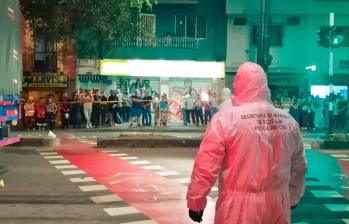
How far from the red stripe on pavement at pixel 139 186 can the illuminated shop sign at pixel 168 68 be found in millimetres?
13948

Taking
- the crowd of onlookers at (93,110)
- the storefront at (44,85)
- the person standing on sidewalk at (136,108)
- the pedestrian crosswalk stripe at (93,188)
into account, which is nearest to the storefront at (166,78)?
the storefront at (44,85)

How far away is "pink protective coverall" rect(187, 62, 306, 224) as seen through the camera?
12.2 feet

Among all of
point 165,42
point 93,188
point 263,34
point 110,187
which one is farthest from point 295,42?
point 93,188

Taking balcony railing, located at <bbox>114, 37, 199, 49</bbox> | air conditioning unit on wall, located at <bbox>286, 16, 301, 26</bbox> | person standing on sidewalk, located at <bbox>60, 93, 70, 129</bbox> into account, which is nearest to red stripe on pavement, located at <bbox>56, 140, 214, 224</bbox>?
person standing on sidewalk, located at <bbox>60, 93, 70, 129</bbox>

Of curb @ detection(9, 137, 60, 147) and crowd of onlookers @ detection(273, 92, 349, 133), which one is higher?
crowd of onlookers @ detection(273, 92, 349, 133)

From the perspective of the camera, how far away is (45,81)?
27.1 meters

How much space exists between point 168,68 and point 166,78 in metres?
0.52

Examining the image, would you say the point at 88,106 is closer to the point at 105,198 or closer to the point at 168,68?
the point at 168,68

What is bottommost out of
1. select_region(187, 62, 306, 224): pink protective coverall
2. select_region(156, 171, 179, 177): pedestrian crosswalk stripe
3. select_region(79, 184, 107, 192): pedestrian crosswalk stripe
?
select_region(156, 171, 179, 177): pedestrian crosswalk stripe

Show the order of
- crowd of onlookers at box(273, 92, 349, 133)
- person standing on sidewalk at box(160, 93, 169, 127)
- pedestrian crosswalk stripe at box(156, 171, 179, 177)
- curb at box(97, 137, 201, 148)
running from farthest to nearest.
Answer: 1. person standing on sidewalk at box(160, 93, 169, 127)
2. crowd of onlookers at box(273, 92, 349, 133)
3. curb at box(97, 137, 201, 148)
4. pedestrian crosswalk stripe at box(156, 171, 179, 177)

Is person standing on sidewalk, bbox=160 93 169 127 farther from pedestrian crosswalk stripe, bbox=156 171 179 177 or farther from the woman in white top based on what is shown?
→ pedestrian crosswalk stripe, bbox=156 171 179 177

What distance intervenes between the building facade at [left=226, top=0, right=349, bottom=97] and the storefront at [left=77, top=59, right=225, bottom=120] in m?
1.29

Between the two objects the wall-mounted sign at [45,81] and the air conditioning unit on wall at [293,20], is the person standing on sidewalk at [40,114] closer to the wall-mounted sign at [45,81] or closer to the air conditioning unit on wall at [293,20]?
the wall-mounted sign at [45,81]

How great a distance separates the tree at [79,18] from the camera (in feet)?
64.6
